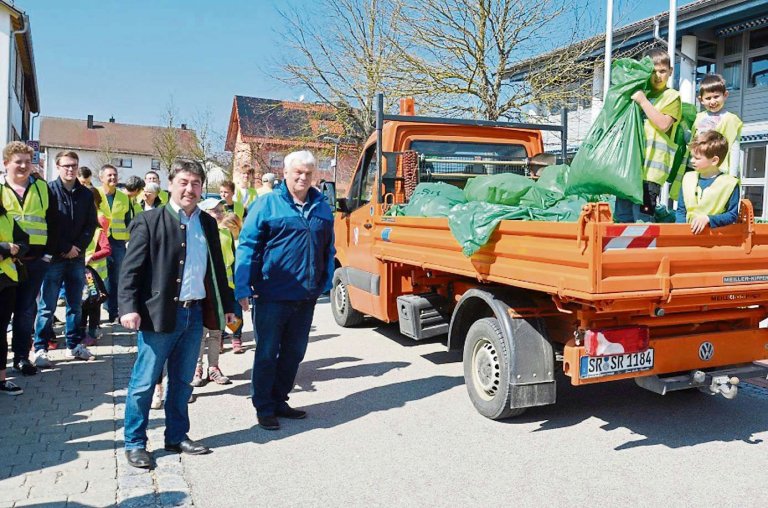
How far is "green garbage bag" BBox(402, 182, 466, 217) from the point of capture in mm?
5602

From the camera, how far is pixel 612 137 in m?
4.17

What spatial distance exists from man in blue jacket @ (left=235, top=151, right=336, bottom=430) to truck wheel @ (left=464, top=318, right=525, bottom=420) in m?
1.24

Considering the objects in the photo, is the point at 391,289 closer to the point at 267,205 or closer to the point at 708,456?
the point at 267,205

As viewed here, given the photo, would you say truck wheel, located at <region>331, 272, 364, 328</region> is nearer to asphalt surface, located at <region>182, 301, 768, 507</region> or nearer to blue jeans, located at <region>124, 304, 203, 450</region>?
asphalt surface, located at <region>182, 301, 768, 507</region>

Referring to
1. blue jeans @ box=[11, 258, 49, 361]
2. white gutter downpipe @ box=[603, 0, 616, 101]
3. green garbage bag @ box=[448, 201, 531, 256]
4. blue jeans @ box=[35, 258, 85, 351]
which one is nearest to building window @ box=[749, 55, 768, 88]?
white gutter downpipe @ box=[603, 0, 616, 101]

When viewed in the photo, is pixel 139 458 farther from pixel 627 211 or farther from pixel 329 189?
pixel 329 189

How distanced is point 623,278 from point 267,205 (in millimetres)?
2362

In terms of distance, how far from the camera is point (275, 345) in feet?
14.9

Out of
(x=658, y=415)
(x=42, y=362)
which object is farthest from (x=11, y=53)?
(x=658, y=415)

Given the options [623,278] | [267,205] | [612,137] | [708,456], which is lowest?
[708,456]

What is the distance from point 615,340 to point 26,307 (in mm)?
4668

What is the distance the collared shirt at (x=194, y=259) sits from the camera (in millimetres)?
3805

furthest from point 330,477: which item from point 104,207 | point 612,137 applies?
point 104,207

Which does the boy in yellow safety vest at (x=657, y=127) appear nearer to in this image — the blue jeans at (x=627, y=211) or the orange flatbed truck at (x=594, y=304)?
the blue jeans at (x=627, y=211)
